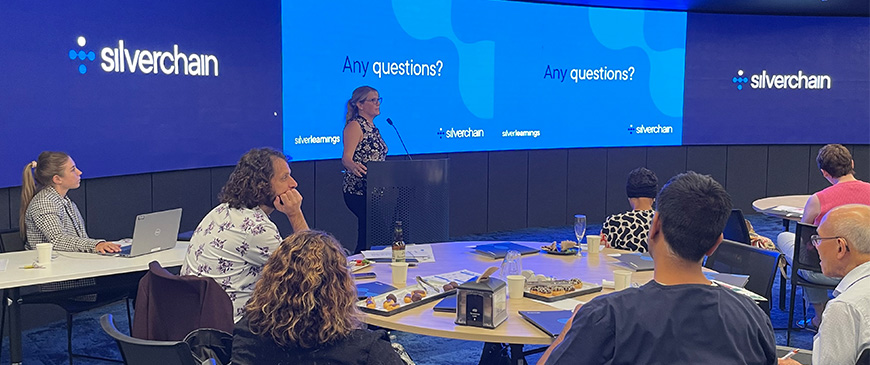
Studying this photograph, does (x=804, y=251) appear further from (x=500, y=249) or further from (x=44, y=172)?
(x=44, y=172)

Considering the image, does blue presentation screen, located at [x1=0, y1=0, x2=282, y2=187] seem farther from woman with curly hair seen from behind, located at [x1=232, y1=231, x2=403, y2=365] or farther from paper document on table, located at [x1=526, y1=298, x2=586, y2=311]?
paper document on table, located at [x1=526, y1=298, x2=586, y2=311]

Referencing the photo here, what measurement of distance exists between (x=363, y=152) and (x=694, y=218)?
13.6ft

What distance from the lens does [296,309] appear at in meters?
1.95

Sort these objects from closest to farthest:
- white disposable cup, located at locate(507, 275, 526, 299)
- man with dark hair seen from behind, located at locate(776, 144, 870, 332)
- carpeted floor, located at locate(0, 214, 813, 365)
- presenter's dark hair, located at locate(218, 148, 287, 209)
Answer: white disposable cup, located at locate(507, 275, 526, 299) < presenter's dark hair, located at locate(218, 148, 287, 209) < carpeted floor, located at locate(0, 214, 813, 365) < man with dark hair seen from behind, located at locate(776, 144, 870, 332)

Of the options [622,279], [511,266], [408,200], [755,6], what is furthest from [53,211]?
[755,6]

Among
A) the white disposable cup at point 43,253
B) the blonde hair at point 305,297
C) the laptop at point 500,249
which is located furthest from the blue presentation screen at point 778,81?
the blonde hair at point 305,297

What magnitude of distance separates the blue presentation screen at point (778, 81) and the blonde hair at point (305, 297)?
8403mm

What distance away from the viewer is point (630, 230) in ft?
12.7

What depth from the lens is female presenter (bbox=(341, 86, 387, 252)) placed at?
574 centimetres

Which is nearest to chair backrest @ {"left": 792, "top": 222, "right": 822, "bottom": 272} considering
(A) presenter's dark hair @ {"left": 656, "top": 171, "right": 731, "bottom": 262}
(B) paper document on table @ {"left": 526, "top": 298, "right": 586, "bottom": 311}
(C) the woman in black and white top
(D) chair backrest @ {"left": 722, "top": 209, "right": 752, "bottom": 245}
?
(D) chair backrest @ {"left": 722, "top": 209, "right": 752, "bottom": 245}

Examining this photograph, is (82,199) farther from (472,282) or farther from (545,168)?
(545,168)

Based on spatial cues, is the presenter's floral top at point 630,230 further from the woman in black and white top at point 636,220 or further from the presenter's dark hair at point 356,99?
the presenter's dark hair at point 356,99

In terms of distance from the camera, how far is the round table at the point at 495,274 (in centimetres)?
251

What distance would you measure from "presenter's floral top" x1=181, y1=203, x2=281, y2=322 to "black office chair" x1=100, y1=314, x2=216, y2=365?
26.8 inches
